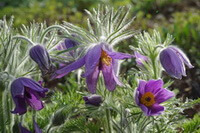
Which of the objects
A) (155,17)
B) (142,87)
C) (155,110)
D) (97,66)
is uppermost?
(155,17)

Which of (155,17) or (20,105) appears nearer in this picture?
(20,105)

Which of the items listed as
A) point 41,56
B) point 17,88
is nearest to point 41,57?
point 41,56

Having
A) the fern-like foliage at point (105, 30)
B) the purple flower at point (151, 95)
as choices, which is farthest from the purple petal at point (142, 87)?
the fern-like foliage at point (105, 30)

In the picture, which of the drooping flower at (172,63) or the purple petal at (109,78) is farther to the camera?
the drooping flower at (172,63)

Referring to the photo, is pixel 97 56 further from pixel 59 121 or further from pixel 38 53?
pixel 59 121

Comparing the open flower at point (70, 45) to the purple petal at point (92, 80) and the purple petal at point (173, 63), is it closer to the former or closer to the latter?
the purple petal at point (92, 80)

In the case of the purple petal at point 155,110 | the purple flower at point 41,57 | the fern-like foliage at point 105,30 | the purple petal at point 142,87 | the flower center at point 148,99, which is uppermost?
the fern-like foliage at point 105,30

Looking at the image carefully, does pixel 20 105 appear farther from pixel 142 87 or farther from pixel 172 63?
pixel 172 63
